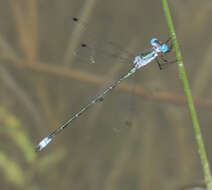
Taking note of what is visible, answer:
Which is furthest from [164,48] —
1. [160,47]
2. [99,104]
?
[99,104]

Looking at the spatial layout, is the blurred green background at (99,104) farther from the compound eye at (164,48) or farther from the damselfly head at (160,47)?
the compound eye at (164,48)

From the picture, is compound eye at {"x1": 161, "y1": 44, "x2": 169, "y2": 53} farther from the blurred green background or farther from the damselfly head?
the blurred green background

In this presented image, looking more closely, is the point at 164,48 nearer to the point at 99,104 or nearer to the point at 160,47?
the point at 160,47

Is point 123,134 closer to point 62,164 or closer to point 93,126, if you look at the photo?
point 93,126

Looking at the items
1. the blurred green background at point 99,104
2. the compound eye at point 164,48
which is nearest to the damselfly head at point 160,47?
the compound eye at point 164,48

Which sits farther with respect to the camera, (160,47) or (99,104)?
(99,104)

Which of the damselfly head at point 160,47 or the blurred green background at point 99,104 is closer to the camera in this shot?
the damselfly head at point 160,47

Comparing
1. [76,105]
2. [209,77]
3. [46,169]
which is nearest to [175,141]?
[209,77]

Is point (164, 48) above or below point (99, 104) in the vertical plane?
below
